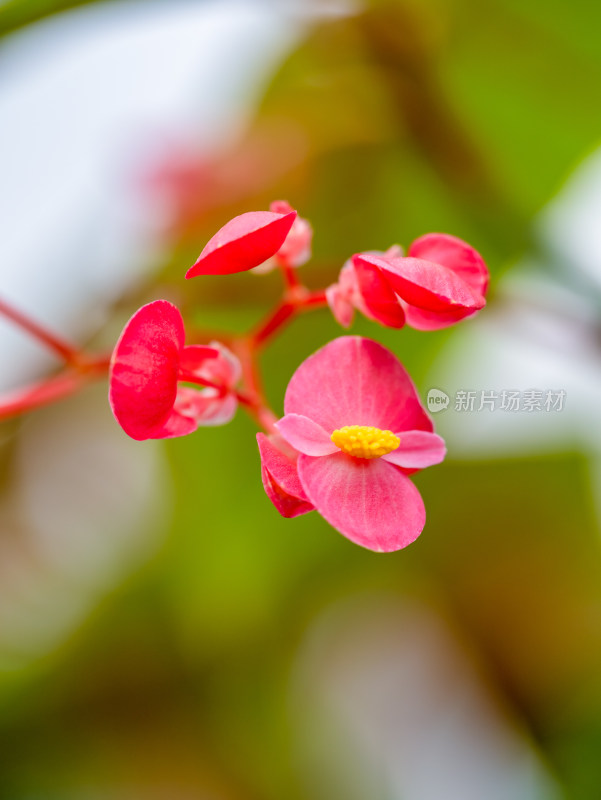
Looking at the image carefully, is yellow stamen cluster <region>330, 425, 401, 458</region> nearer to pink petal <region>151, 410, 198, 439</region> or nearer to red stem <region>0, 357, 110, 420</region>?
pink petal <region>151, 410, 198, 439</region>

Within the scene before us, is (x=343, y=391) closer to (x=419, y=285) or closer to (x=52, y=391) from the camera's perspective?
(x=419, y=285)

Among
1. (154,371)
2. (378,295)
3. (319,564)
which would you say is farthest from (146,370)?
(319,564)

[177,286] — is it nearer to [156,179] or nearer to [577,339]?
[156,179]

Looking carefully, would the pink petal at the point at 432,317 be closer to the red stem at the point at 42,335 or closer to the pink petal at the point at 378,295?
the pink petal at the point at 378,295

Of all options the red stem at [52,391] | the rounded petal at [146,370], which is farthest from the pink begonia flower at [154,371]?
the red stem at [52,391]

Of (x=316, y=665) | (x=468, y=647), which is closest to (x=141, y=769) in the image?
(x=316, y=665)

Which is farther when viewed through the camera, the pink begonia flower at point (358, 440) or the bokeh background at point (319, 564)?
the bokeh background at point (319, 564)
